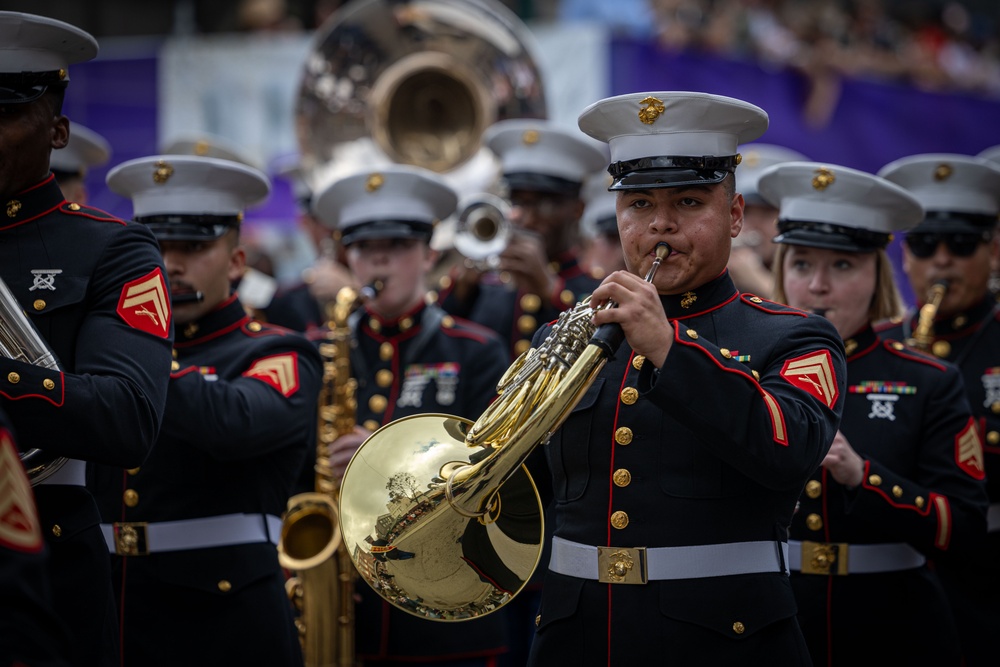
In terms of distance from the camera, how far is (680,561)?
130 inches

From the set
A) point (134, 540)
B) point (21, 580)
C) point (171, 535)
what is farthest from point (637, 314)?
point (134, 540)

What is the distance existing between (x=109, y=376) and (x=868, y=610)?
8.95 ft

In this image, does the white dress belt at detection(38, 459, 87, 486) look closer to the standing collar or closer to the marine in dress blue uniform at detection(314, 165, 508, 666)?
the standing collar

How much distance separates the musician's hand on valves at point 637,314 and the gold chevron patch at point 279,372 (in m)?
1.77

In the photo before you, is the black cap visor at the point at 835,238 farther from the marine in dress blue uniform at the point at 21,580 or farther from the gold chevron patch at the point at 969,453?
the marine in dress blue uniform at the point at 21,580

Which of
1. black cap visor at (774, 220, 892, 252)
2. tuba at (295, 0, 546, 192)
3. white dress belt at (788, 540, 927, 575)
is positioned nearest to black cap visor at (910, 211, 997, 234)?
black cap visor at (774, 220, 892, 252)

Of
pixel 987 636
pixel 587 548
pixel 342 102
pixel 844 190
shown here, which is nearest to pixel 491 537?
pixel 587 548

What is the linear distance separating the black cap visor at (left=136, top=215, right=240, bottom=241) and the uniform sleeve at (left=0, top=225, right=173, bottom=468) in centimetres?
92

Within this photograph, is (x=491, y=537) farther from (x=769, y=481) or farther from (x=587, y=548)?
(x=769, y=481)

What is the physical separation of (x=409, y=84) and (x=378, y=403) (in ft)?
12.5

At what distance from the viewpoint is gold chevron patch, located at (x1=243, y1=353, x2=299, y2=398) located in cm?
450

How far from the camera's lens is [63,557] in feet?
10.9

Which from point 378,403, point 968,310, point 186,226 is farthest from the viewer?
point 378,403

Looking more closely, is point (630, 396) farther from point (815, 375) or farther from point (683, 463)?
point (815, 375)
